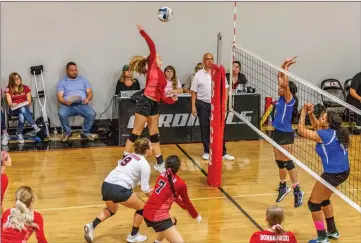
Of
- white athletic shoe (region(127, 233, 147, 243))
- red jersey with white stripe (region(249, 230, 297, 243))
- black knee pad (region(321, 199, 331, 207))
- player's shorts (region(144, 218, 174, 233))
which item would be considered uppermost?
red jersey with white stripe (region(249, 230, 297, 243))

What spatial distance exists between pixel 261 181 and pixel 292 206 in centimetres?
115

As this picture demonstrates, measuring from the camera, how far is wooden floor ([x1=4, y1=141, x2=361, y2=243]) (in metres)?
7.78

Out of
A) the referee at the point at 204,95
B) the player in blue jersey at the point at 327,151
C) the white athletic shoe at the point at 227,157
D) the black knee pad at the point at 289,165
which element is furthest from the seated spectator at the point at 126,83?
the player in blue jersey at the point at 327,151

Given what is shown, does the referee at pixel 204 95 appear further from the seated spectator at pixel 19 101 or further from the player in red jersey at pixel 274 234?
the player in red jersey at pixel 274 234

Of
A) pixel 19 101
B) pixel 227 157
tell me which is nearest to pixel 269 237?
pixel 227 157

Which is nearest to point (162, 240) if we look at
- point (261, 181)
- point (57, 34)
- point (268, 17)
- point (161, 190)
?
point (161, 190)

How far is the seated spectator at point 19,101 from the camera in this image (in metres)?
11.8

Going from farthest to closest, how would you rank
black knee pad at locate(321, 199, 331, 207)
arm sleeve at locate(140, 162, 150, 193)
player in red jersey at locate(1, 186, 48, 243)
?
black knee pad at locate(321, 199, 331, 207) < arm sleeve at locate(140, 162, 150, 193) < player in red jersey at locate(1, 186, 48, 243)

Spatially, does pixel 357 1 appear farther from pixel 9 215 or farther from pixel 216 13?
pixel 9 215

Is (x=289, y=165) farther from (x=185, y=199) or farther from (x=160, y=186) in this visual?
(x=160, y=186)

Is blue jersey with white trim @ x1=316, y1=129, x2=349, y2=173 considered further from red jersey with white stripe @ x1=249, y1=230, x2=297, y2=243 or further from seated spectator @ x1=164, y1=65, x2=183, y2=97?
seated spectator @ x1=164, y1=65, x2=183, y2=97

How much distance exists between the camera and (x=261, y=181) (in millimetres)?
9828

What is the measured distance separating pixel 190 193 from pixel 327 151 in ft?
9.24

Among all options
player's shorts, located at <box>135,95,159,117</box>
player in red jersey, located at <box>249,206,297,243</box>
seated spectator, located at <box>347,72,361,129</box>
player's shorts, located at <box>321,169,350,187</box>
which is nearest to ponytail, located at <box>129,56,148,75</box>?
player's shorts, located at <box>135,95,159,117</box>
